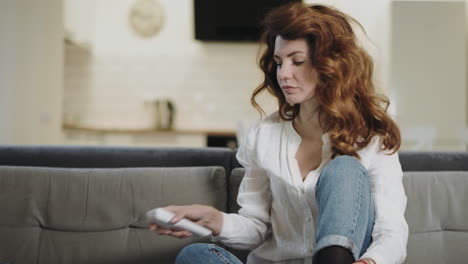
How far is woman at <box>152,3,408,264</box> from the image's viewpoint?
1333 millimetres

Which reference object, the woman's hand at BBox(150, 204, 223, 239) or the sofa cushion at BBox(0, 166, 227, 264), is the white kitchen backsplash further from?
the woman's hand at BBox(150, 204, 223, 239)

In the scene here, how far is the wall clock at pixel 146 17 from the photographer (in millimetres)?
6227

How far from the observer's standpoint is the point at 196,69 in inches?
245

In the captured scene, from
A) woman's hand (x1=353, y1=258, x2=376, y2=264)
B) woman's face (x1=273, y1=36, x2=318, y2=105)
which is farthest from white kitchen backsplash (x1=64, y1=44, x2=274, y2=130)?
woman's hand (x1=353, y1=258, x2=376, y2=264)

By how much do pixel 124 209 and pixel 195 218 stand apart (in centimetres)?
51

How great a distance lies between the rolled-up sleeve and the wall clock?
5.19 m

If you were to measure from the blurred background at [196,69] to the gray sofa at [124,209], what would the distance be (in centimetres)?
310

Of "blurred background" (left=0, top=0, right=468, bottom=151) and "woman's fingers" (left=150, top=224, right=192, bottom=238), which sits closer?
"woman's fingers" (left=150, top=224, right=192, bottom=238)

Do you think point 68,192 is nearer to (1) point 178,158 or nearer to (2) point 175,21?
(1) point 178,158

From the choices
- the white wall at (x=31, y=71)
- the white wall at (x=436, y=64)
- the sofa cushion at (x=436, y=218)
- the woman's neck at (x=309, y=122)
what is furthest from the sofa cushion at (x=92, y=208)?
the white wall at (x=436, y=64)

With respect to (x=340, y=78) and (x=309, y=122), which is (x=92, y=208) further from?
(x=340, y=78)

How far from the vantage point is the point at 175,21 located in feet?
20.6

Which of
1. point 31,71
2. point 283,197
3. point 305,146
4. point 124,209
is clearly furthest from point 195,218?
point 31,71

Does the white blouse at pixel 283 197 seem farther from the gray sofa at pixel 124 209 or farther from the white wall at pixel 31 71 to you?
the white wall at pixel 31 71
